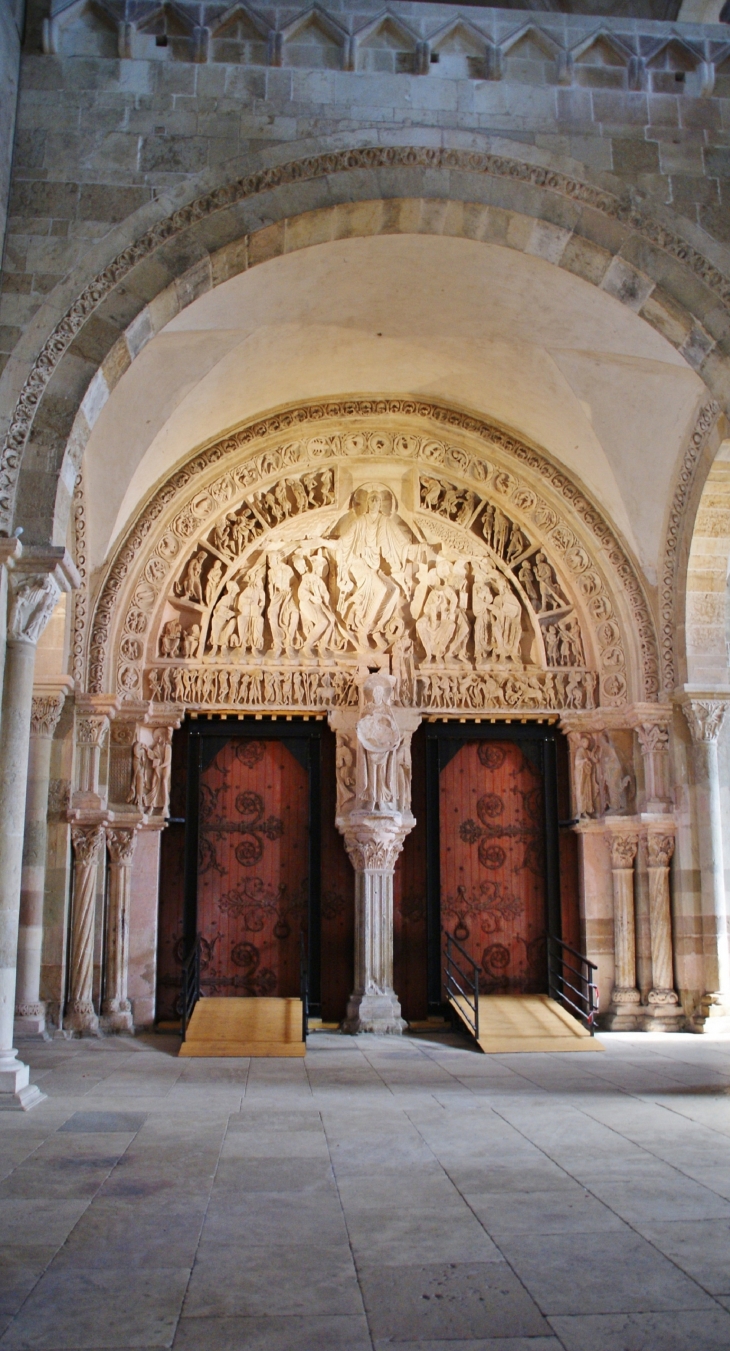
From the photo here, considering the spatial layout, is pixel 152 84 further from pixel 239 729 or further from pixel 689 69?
pixel 239 729

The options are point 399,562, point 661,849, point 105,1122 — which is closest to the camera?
point 105,1122

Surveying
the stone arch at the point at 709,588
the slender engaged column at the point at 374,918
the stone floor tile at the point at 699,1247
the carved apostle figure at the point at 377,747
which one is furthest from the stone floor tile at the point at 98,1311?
the stone arch at the point at 709,588

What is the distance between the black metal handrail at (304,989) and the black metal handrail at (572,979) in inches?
94.9

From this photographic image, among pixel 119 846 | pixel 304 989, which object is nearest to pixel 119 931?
pixel 119 846

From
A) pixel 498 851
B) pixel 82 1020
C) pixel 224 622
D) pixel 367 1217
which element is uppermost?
pixel 224 622

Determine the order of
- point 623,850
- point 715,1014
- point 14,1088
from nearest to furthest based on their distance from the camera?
point 14,1088 → point 715,1014 → point 623,850

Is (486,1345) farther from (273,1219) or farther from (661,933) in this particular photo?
(661,933)

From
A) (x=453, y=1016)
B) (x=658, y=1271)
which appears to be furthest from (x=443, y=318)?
(x=658, y=1271)

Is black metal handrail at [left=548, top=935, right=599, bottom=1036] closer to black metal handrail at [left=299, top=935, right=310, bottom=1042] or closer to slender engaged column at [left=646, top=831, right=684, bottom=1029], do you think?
slender engaged column at [left=646, top=831, right=684, bottom=1029]

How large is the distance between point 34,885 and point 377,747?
347 cm

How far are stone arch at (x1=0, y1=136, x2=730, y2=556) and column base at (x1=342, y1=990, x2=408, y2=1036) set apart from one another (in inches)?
216

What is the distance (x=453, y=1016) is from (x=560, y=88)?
7.95m

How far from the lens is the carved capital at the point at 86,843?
9.67 meters

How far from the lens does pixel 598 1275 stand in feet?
10.9
